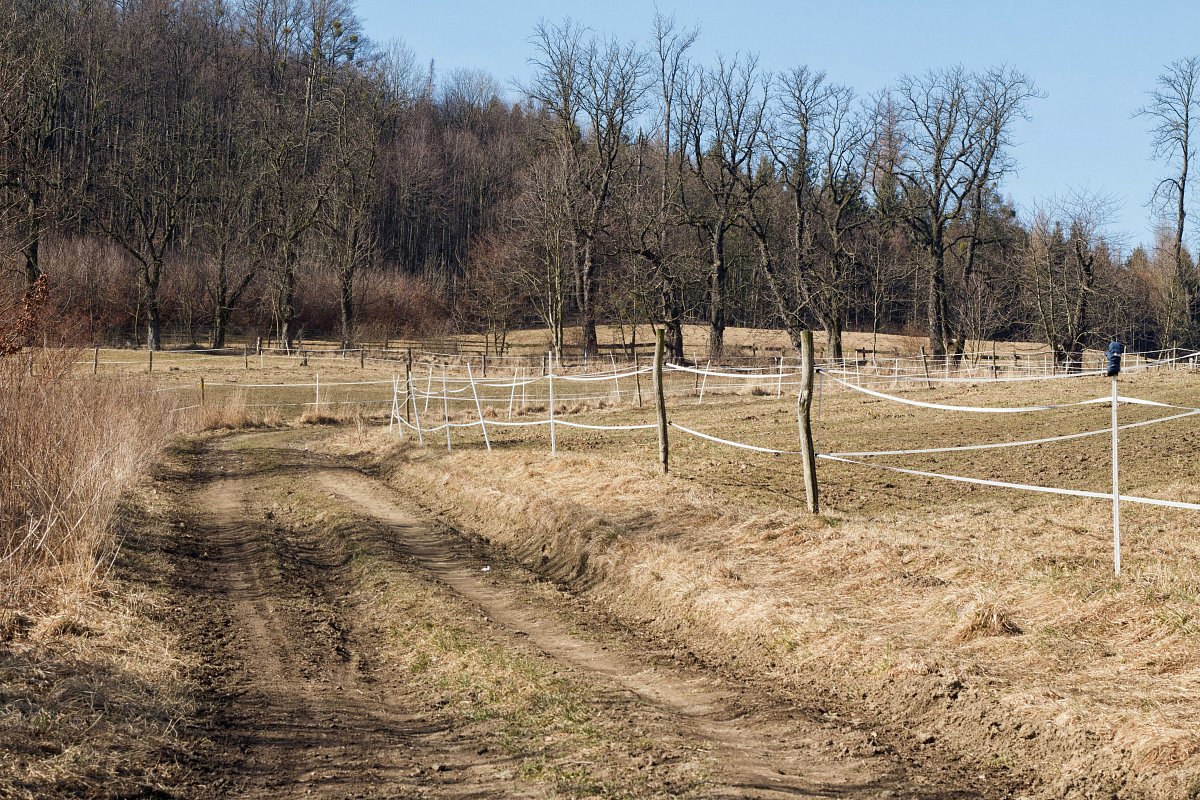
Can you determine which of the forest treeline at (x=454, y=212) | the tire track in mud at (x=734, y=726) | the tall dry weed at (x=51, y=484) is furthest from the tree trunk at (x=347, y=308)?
the tire track in mud at (x=734, y=726)

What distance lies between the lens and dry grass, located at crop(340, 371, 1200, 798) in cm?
→ 505

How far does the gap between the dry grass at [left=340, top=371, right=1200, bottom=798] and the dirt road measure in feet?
1.41

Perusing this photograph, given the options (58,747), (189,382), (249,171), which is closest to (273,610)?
(58,747)

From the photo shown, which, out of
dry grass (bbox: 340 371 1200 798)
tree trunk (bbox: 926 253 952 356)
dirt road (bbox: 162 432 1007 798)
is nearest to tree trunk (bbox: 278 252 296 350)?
tree trunk (bbox: 926 253 952 356)

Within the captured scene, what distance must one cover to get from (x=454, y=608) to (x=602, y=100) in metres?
45.8

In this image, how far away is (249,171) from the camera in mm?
60844

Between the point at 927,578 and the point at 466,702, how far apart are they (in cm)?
365

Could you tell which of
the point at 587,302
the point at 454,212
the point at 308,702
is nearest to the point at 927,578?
the point at 308,702

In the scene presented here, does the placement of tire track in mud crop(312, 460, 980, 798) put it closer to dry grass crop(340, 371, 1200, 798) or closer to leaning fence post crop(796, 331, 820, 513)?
dry grass crop(340, 371, 1200, 798)

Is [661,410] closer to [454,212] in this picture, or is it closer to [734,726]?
[734,726]

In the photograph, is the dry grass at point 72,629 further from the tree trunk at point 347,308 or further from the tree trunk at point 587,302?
the tree trunk at point 347,308

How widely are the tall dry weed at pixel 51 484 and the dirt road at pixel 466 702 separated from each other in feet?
3.10

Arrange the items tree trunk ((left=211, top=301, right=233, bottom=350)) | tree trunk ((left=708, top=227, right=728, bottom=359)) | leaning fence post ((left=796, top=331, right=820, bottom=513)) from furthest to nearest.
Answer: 1. tree trunk ((left=211, top=301, right=233, bottom=350))
2. tree trunk ((left=708, top=227, right=728, bottom=359))
3. leaning fence post ((left=796, top=331, right=820, bottom=513))

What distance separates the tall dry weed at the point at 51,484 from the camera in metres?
7.34
